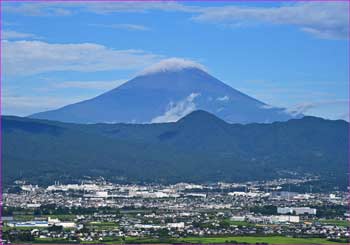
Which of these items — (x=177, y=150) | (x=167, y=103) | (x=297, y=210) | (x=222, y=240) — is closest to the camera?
(x=222, y=240)

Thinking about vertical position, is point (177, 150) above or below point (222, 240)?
above

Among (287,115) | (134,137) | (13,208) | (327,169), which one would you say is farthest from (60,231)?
(287,115)

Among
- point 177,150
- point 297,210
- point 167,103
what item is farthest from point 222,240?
point 167,103

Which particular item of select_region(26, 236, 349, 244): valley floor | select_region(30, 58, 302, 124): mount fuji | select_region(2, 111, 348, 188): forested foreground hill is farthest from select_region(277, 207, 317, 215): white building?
select_region(30, 58, 302, 124): mount fuji

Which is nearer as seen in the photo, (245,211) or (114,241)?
(114,241)

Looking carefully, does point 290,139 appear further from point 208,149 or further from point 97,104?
point 97,104

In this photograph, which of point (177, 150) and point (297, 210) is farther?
point (177, 150)

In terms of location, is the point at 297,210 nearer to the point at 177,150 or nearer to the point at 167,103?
the point at 177,150
